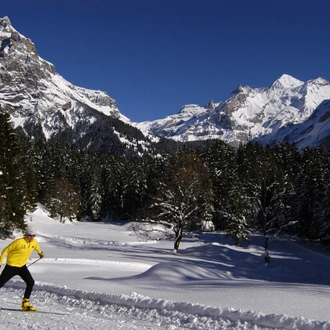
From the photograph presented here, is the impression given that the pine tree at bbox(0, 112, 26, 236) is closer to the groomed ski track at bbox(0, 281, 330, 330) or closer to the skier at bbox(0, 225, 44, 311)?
the groomed ski track at bbox(0, 281, 330, 330)

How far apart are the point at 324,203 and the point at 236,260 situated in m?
14.6

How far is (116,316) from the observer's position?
362 inches

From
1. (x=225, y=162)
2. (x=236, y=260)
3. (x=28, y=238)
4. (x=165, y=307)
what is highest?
(x=225, y=162)

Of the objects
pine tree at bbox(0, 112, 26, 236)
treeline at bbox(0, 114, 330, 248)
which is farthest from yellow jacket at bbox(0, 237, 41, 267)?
pine tree at bbox(0, 112, 26, 236)

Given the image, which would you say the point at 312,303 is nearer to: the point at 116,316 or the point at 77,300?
the point at 116,316

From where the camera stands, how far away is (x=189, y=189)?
27.7 metres

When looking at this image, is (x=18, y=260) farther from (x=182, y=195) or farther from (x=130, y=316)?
(x=182, y=195)

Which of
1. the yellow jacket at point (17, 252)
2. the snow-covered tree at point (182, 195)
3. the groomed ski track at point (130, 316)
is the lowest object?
the groomed ski track at point (130, 316)

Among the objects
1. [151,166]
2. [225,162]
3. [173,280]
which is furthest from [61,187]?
[173,280]

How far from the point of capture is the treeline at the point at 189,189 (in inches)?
1088

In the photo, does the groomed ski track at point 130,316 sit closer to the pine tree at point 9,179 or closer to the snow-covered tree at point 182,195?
the snow-covered tree at point 182,195

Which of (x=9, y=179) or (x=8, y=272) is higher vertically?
(x=9, y=179)

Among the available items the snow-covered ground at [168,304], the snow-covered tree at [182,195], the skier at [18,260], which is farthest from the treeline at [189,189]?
the skier at [18,260]

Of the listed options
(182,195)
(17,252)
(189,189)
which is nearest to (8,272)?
(17,252)
